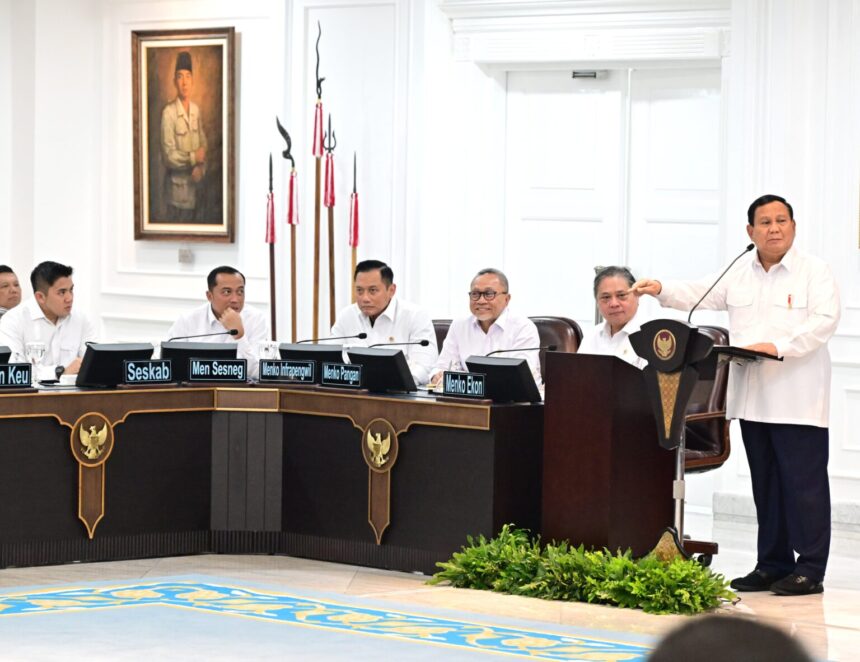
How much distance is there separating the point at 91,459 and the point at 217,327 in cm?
126

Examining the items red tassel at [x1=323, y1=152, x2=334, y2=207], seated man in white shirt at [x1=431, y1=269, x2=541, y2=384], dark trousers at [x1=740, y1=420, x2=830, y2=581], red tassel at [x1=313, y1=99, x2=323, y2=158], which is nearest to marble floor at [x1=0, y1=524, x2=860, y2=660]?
dark trousers at [x1=740, y1=420, x2=830, y2=581]

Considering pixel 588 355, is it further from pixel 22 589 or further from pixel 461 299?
pixel 461 299

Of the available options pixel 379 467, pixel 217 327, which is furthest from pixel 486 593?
pixel 217 327

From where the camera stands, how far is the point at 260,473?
568 centimetres

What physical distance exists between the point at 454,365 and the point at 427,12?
2.28 metres

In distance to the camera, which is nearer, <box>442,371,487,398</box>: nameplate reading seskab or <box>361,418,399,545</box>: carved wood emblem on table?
<box>442,371,487,398</box>: nameplate reading seskab

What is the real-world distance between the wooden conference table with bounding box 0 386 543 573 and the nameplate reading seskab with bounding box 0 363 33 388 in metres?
0.06

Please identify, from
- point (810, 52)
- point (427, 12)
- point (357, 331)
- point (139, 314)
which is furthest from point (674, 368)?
point (139, 314)

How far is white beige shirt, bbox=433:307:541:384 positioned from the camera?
19.4 ft

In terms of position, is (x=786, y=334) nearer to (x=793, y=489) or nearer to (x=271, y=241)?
(x=793, y=489)

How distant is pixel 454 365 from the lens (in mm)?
6082

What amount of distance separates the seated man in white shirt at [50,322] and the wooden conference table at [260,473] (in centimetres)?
86

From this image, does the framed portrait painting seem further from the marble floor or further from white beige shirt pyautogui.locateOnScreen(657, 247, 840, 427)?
white beige shirt pyautogui.locateOnScreen(657, 247, 840, 427)

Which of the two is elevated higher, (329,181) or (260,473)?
(329,181)
